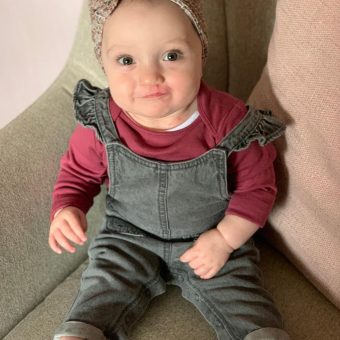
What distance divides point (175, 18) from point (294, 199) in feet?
1.08

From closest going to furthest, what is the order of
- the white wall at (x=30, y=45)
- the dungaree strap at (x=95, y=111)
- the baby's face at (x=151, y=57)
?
the baby's face at (x=151, y=57)
the dungaree strap at (x=95, y=111)
the white wall at (x=30, y=45)

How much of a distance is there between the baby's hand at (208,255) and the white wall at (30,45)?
0.79 metres

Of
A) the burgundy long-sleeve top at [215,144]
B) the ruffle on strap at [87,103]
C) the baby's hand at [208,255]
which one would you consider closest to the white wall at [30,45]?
the ruffle on strap at [87,103]

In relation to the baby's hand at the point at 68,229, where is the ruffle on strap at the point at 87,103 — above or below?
above

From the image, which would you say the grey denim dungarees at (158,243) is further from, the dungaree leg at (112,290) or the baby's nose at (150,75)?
the baby's nose at (150,75)

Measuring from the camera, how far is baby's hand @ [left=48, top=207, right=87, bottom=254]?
769 mm

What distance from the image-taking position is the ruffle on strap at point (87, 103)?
78 cm

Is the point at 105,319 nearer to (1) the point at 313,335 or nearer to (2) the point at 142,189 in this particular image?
(2) the point at 142,189

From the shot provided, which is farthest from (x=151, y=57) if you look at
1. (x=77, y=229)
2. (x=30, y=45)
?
(x=30, y=45)

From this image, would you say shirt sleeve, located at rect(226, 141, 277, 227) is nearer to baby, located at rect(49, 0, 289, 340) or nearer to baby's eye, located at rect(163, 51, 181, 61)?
baby, located at rect(49, 0, 289, 340)

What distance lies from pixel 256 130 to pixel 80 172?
29 cm

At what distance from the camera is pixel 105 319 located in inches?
29.5

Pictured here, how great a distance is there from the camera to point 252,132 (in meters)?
0.75

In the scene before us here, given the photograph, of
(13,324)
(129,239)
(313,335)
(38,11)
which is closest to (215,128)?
(129,239)
